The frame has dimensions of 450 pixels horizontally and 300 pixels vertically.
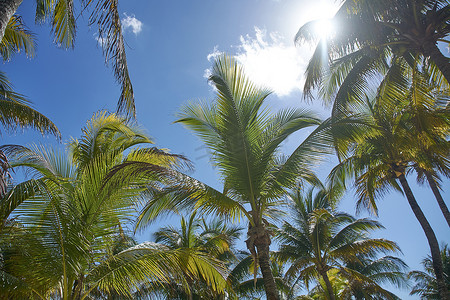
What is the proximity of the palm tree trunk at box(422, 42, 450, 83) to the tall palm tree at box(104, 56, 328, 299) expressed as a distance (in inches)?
111

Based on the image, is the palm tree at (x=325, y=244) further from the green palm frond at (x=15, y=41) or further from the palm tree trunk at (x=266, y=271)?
the green palm frond at (x=15, y=41)

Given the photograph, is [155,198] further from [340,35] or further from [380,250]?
[380,250]

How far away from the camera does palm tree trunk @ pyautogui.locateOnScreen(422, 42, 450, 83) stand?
674cm

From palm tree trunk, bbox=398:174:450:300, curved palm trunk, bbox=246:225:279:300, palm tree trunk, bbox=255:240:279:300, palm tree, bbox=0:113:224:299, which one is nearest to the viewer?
palm tree, bbox=0:113:224:299

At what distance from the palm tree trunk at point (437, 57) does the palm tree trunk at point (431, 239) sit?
5.81 meters

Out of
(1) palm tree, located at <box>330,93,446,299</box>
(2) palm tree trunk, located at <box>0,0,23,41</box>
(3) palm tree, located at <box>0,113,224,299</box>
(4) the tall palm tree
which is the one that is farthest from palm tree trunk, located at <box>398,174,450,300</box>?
(2) palm tree trunk, located at <box>0,0,23,41</box>

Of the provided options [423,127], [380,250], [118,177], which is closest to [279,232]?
[380,250]

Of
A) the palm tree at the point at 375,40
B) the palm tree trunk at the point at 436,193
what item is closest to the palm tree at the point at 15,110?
the palm tree at the point at 375,40

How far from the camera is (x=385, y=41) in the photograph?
8000 millimetres

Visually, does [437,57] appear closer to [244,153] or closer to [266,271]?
[244,153]

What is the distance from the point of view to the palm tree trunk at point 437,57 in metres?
6.74

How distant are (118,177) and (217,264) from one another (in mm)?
2516

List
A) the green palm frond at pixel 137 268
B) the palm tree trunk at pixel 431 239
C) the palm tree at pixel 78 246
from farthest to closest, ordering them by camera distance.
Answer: the palm tree trunk at pixel 431 239 < the green palm frond at pixel 137 268 < the palm tree at pixel 78 246

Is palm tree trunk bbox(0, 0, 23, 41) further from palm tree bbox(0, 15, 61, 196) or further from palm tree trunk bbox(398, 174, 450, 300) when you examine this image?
palm tree trunk bbox(398, 174, 450, 300)
